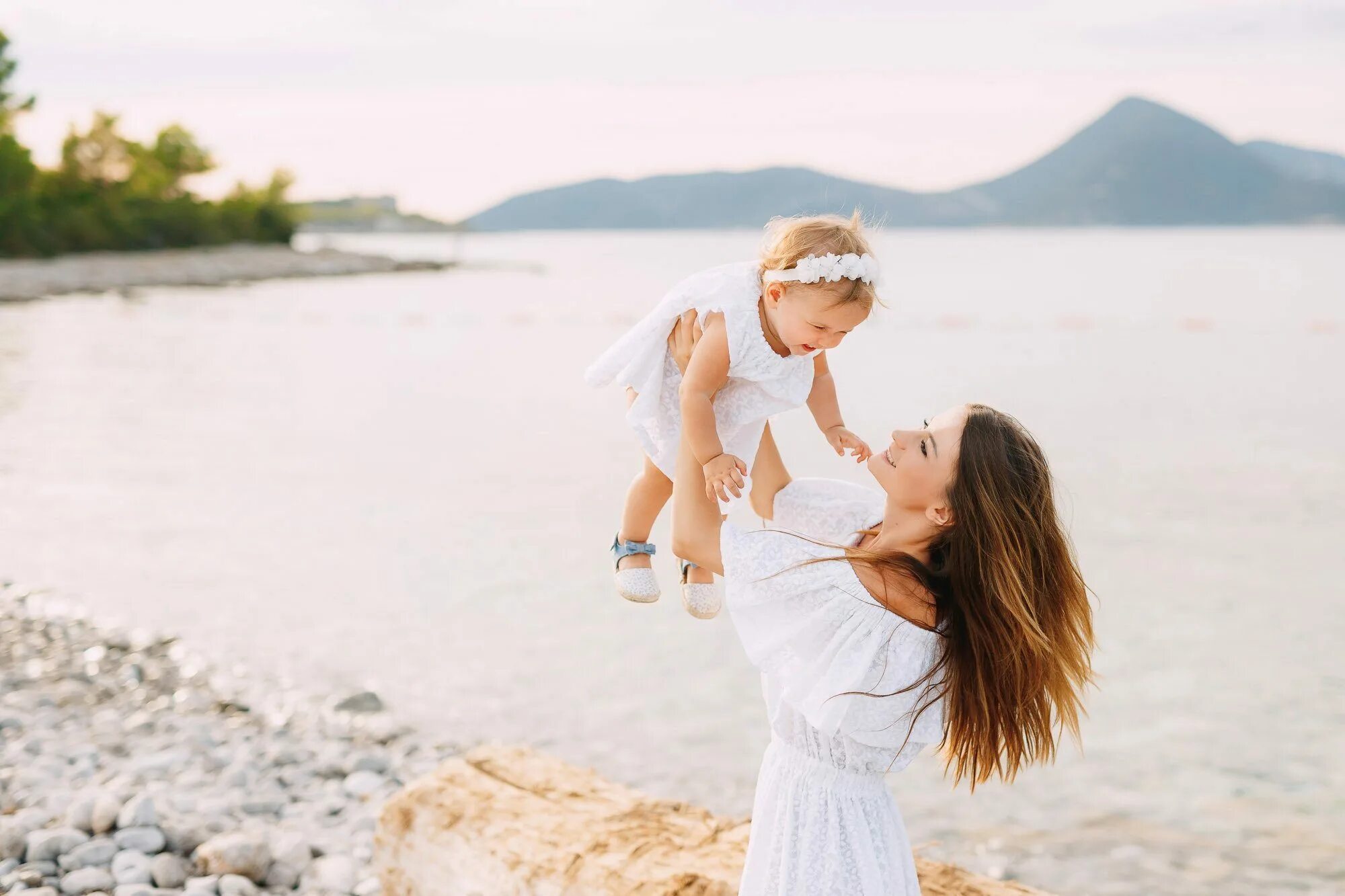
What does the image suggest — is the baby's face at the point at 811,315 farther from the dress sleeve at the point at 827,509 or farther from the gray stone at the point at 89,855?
the gray stone at the point at 89,855

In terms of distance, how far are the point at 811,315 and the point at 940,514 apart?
462mm

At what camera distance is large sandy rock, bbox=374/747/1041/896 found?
311 cm

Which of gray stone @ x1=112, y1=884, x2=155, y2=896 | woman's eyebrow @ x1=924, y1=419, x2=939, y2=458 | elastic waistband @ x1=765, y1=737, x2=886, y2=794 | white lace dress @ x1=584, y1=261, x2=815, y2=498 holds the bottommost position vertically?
gray stone @ x1=112, y1=884, x2=155, y2=896

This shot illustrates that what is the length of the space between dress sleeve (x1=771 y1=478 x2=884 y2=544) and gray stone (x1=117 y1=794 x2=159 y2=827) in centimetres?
312

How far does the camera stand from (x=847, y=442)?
256 centimetres

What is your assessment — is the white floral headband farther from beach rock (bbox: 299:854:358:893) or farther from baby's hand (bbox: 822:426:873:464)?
beach rock (bbox: 299:854:358:893)

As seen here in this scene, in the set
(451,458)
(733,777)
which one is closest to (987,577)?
(733,777)

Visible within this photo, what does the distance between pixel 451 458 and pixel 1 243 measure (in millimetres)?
35183

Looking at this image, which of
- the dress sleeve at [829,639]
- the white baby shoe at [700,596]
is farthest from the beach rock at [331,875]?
the dress sleeve at [829,639]

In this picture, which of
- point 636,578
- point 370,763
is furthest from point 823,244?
point 370,763

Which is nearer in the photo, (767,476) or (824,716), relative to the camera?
(824,716)

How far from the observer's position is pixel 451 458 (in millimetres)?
13797

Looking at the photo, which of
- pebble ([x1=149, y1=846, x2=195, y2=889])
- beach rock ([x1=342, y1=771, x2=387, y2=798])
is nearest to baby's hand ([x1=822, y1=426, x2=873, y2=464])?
pebble ([x1=149, y1=846, x2=195, y2=889])

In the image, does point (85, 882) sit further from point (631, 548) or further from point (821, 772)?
point (821, 772)
